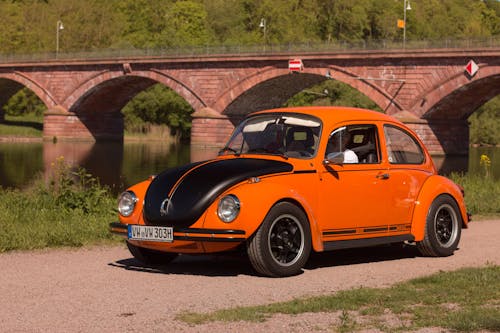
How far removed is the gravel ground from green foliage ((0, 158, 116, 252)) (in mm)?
431

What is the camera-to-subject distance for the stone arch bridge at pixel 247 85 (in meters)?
48.9

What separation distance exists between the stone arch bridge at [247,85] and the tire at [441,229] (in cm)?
3725

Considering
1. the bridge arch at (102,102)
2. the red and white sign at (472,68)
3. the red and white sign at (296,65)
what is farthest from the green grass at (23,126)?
the red and white sign at (472,68)

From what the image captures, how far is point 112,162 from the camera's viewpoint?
43.2m

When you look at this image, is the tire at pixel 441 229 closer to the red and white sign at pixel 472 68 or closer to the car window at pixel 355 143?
the car window at pixel 355 143

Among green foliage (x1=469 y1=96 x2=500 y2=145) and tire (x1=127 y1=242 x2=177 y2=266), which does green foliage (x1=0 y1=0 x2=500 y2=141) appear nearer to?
green foliage (x1=469 y1=96 x2=500 y2=145)

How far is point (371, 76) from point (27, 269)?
44.0 metres

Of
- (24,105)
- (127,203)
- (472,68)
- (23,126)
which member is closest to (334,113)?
(127,203)

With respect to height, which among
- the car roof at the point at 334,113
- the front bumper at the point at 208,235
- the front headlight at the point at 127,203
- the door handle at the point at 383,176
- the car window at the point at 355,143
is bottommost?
the front bumper at the point at 208,235

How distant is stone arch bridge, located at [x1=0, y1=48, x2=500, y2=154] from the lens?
48.9 metres

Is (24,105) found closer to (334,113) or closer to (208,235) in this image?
(334,113)

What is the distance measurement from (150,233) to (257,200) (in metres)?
1.06

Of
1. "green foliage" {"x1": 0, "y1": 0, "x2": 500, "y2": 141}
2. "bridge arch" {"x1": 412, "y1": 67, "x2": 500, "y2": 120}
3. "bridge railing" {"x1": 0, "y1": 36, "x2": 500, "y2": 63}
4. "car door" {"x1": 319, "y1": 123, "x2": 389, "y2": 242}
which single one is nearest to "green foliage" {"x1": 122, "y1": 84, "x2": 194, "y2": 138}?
"green foliage" {"x1": 0, "y1": 0, "x2": 500, "y2": 141}

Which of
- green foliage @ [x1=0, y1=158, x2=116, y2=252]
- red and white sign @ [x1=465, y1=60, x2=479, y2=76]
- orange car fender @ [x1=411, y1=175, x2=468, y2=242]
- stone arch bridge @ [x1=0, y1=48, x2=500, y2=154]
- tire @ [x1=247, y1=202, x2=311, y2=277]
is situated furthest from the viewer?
stone arch bridge @ [x1=0, y1=48, x2=500, y2=154]
